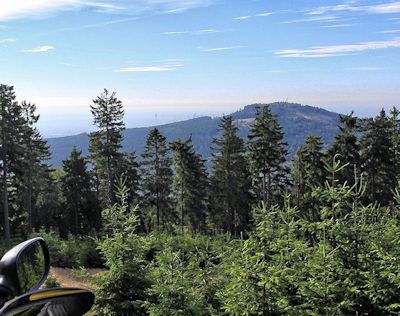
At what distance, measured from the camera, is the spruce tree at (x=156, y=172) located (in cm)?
5478

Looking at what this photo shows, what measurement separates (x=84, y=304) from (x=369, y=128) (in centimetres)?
5006

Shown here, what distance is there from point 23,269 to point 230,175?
1989 inches

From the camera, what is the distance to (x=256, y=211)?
Answer: 1012 cm

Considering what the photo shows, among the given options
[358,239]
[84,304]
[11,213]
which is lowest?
[11,213]

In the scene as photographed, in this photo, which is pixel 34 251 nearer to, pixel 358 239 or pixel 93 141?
pixel 358 239

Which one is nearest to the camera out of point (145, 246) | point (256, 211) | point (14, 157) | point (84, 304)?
point (84, 304)

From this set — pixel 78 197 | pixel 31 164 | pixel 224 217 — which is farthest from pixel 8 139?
pixel 224 217

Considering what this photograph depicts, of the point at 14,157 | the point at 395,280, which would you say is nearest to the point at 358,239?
the point at 395,280

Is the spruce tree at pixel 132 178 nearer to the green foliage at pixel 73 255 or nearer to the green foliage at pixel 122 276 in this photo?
the green foliage at pixel 73 255

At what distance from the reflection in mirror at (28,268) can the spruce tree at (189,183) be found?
4981 cm

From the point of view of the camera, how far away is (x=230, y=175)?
5244 cm

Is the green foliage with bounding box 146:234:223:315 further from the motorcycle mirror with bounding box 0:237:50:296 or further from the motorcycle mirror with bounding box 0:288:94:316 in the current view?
the motorcycle mirror with bounding box 0:288:94:316

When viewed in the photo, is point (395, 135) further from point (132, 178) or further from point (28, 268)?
point (28, 268)

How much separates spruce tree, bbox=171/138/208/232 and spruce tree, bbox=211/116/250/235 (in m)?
1.98
